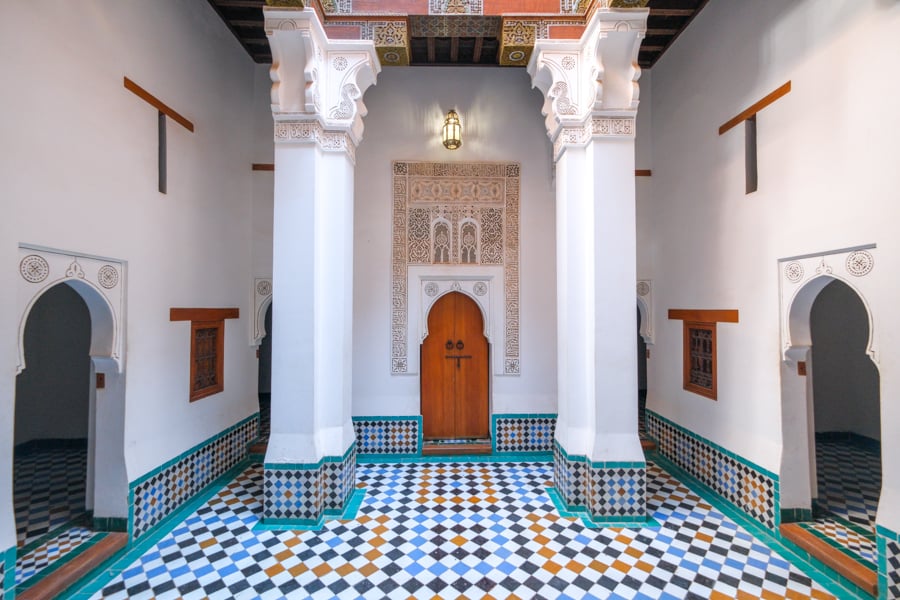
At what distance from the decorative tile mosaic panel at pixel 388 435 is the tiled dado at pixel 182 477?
3.11 ft

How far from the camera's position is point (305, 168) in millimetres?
2631

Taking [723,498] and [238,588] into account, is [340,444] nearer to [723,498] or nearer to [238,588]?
[238,588]

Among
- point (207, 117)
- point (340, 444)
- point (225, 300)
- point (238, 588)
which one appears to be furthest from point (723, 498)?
point (207, 117)

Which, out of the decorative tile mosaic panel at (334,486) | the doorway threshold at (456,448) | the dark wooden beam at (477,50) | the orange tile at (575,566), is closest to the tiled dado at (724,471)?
the orange tile at (575,566)

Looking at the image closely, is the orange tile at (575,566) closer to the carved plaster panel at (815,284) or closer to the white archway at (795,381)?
the white archway at (795,381)

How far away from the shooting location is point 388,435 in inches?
142

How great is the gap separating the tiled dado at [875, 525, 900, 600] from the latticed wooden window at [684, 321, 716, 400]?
1.17 meters

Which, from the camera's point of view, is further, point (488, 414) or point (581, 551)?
point (488, 414)

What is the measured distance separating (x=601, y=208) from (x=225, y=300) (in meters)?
2.82

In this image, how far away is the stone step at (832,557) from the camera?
1882 millimetres

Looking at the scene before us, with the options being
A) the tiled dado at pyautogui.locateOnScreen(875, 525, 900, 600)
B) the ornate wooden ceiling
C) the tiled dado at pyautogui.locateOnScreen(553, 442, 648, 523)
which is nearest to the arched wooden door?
the tiled dado at pyautogui.locateOnScreen(553, 442, 648, 523)

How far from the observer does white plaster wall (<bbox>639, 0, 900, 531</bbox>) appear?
6.02 ft

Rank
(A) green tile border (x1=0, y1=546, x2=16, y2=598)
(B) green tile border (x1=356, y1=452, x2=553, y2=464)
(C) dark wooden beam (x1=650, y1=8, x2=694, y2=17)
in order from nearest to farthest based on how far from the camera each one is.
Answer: (A) green tile border (x1=0, y1=546, x2=16, y2=598) → (C) dark wooden beam (x1=650, y1=8, x2=694, y2=17) → (B) green tile border (x1=356, y1=452, x2=553, y2=464)

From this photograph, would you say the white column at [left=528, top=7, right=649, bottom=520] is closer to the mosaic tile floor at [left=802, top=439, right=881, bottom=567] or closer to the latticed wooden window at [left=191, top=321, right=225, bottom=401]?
the mosaic tile floor at [left=802, top=439, right=881, bottom=567]
